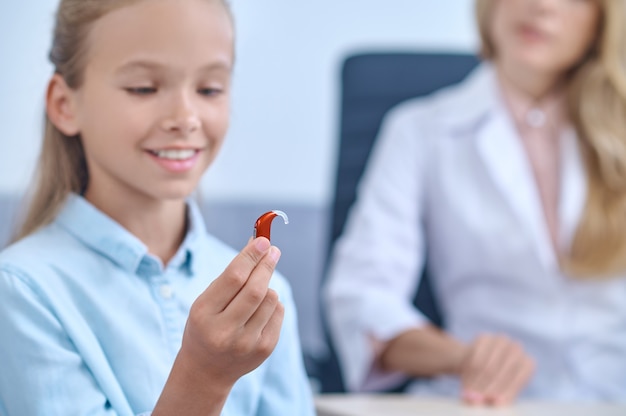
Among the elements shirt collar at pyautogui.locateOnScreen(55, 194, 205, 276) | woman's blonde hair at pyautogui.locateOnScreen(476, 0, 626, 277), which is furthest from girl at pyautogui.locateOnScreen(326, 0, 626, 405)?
shirt collar at pyautogui.locateOnScreen(55, 194, 205, 276)

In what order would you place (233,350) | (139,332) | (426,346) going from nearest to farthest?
(233,350) → (139,332) → (426,346)

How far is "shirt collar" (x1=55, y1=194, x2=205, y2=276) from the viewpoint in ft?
2.44

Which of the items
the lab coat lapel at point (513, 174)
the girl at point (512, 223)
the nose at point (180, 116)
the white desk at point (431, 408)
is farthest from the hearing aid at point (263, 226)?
the lab coat lapel at point (513, 174)

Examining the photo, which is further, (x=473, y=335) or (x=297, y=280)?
(x=297, y=280)

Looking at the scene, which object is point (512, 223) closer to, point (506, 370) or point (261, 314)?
point (506, 370)

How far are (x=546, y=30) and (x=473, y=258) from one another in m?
0.35

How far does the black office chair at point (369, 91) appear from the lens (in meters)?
1.66

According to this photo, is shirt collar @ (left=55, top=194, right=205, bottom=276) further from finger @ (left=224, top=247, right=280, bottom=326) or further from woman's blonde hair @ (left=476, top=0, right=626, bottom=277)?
woman's blonde hair @ (left=476, top=0, right=626, bottom=277)

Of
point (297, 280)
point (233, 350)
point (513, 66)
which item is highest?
point (513, 66)

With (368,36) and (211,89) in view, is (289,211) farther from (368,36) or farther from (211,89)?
(211,89)

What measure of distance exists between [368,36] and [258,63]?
357 millimetres

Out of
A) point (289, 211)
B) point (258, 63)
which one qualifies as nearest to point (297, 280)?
point (289, 211)

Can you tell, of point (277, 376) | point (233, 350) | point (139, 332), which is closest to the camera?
point (233, 350)

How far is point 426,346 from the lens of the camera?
4.39 ft
